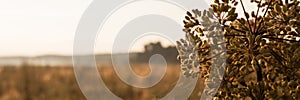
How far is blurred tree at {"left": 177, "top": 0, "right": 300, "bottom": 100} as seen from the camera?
9.43 feet

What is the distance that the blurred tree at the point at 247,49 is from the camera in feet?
9.43

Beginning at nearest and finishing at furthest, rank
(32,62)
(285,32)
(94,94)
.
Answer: (285,32) < (94,94) < (32,62)

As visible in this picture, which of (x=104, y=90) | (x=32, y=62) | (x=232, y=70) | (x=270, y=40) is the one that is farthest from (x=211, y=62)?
(x=32, y=62)

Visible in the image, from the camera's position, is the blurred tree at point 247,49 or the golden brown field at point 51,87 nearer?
the blurred tree at point 247,49

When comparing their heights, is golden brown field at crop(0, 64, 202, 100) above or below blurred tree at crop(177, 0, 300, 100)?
below

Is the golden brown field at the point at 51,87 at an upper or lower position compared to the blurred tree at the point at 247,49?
lower

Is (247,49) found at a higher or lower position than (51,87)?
higher

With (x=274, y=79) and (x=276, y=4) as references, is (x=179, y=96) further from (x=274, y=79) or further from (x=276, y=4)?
(x=276, y=4)

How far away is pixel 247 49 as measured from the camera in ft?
9.48

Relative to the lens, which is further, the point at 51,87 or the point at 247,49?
the point at 51,87

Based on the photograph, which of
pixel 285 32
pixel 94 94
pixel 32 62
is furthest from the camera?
pixel 32 62

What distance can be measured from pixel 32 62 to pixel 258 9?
14.5m

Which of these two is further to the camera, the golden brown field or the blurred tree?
the golden brown field

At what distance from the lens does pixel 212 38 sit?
9.93 ft
